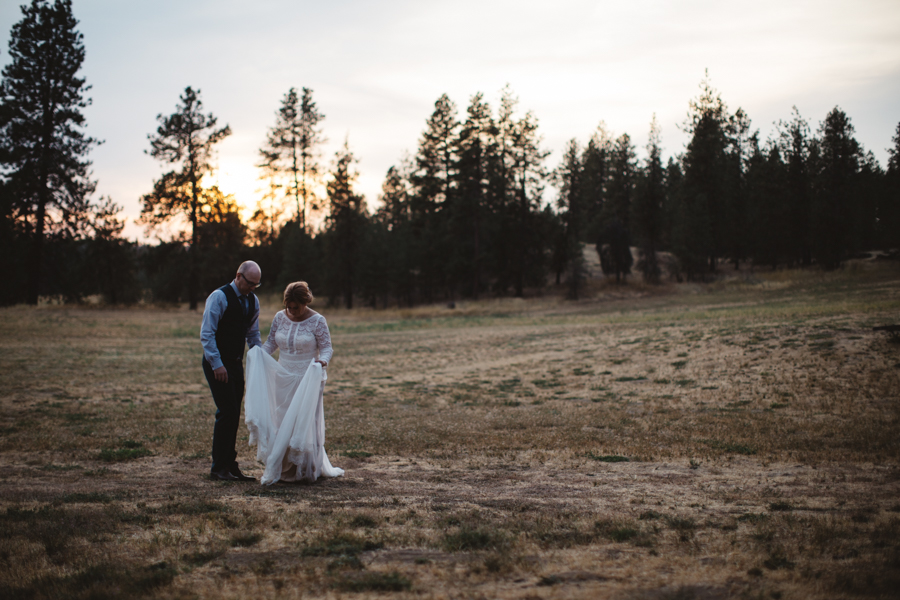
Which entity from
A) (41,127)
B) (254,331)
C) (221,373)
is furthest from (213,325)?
(41,127)

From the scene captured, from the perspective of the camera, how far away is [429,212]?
210 ft

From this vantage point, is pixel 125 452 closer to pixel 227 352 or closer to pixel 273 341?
pixel 227 352

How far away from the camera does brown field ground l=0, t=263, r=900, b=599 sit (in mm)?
3768

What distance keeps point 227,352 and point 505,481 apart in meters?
3.62

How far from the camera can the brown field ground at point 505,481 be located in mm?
3768

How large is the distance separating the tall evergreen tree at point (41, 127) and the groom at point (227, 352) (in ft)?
128

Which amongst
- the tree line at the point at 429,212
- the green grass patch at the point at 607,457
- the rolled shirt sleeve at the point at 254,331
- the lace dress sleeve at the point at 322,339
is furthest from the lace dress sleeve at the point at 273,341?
the tree line at the point at 429,212

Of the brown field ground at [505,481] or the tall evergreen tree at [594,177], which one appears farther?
the tall evergreen tree at [594,177]

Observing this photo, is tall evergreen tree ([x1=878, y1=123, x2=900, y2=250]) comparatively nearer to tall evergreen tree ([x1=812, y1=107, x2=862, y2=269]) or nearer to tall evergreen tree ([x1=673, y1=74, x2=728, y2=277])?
tall evergreen tree ([x1=812, y1=107, x2=862, y2=269])

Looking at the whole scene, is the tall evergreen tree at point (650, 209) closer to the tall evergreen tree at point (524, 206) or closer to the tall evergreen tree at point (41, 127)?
the tall evergreen tree at point (524, 206)

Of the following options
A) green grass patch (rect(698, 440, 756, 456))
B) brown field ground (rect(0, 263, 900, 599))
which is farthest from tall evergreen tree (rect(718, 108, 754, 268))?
green grass patch (rect(698, 440, 756, 456))

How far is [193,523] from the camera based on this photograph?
15.9 ft

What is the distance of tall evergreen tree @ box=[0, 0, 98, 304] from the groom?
39.1 m

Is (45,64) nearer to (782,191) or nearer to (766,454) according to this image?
(766,454)
